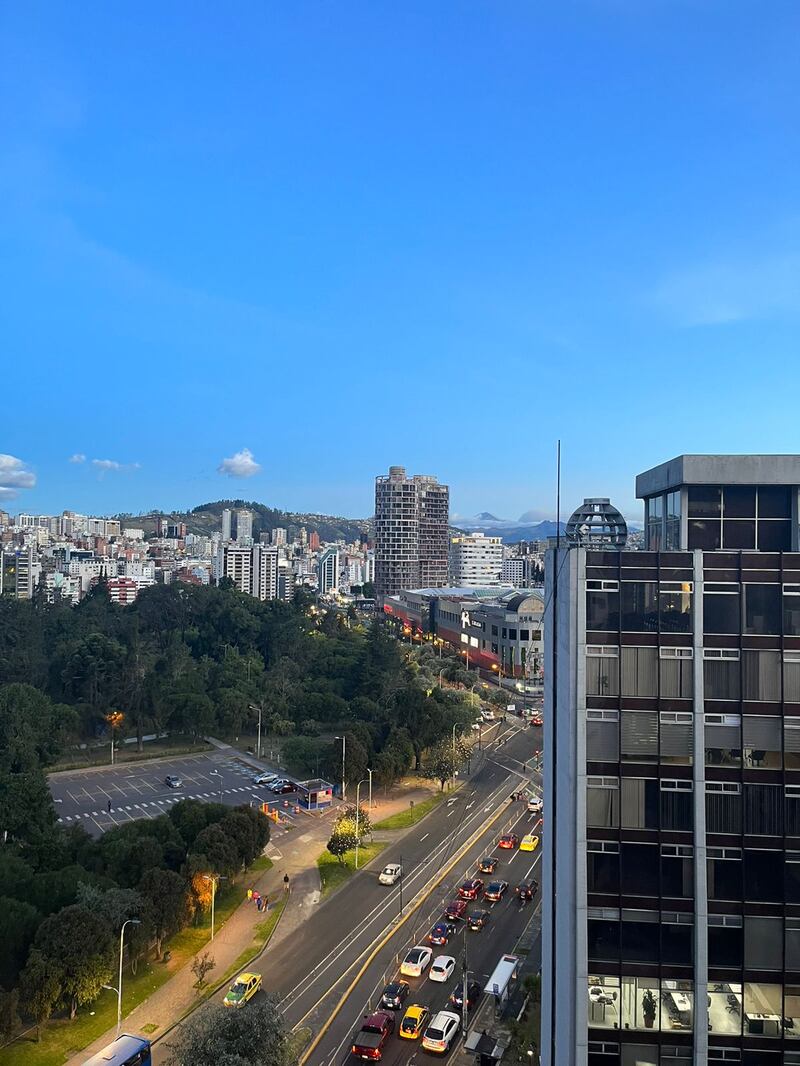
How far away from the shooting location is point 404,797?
49750 millimetres

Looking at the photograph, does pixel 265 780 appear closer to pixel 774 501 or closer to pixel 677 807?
pixel 677 807

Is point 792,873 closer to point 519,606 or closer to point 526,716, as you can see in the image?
point 526,716

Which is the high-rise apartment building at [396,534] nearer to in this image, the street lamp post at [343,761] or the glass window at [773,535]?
the street lamp post at [343,761]

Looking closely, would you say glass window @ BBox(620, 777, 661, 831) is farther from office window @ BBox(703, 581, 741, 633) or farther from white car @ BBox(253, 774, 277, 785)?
white car @ BBox(253, 774, 277, 785)

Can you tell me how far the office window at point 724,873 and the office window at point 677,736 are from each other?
1840mm

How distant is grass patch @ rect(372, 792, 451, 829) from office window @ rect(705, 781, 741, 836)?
Result: 31465mm

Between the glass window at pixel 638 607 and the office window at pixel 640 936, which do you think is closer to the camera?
the office window at pixel 640 936

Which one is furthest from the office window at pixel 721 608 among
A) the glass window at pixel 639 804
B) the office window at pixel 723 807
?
the glass window at pixel 639 804

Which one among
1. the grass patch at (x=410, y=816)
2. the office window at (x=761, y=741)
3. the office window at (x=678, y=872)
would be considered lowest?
the grass patch at (x=410, y=816)

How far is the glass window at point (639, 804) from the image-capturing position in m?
15.6

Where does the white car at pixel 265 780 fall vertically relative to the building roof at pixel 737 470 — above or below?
below

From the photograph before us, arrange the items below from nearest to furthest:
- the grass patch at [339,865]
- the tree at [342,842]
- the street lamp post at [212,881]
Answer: the street lamp post at [212,881] → the grass patch at [339,865] → the tree at [342,842]

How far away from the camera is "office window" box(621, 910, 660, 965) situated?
50.2 feet

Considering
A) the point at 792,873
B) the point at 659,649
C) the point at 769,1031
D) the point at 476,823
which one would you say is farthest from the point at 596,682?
the point at 476,823
